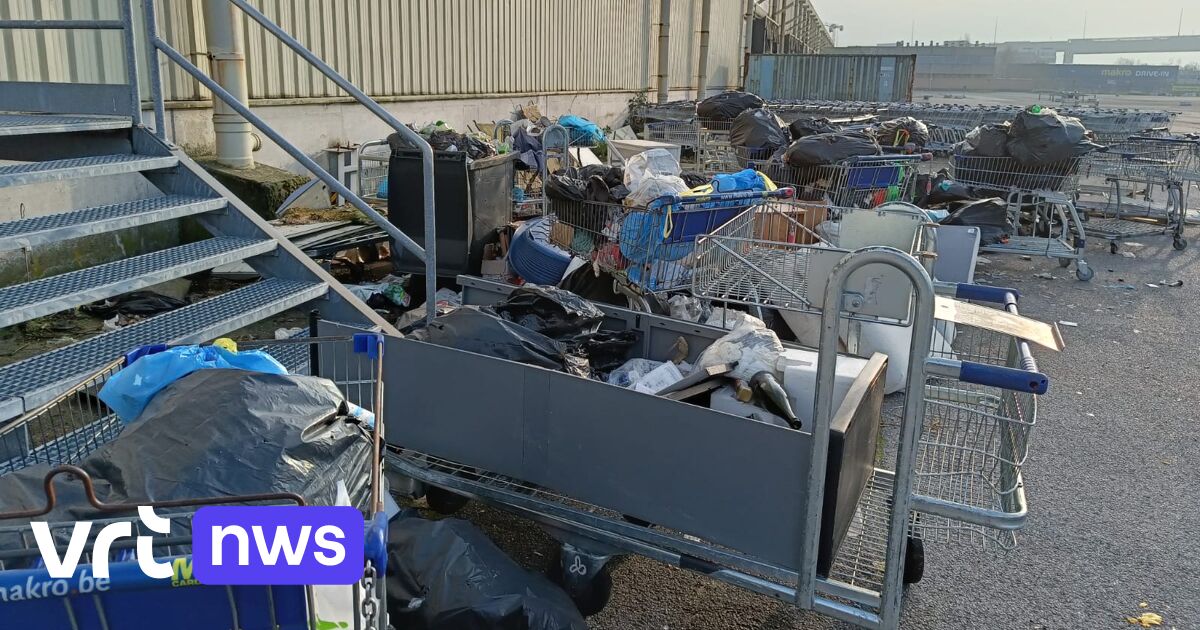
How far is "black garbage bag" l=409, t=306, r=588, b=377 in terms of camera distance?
3.36 m

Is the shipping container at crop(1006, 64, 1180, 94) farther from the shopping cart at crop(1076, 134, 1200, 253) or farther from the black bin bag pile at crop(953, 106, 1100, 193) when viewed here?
the black bin bag pile at crop(953, 106, 1100, 193)

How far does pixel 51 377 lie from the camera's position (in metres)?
3.26

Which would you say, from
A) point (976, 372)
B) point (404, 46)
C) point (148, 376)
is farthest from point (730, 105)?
point (148, 376)

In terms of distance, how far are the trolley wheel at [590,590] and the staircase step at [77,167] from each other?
2783 millimetres

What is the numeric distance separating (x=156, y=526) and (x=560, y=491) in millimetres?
1702

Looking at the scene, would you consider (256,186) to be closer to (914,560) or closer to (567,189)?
(567,189)

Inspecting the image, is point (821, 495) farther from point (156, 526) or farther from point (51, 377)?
point (51, 377)

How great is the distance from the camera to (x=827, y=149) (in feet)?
24.4

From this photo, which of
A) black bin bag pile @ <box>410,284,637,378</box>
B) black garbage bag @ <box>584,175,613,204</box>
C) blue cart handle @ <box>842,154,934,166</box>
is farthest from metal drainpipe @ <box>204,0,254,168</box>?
blue cart handle @ <box>842,154,934,166</box>

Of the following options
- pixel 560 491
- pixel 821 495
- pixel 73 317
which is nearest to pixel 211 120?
pixel 73 317

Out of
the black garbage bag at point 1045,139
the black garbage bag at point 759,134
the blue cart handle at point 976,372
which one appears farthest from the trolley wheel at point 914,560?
the black garbage bag at point 1045,139

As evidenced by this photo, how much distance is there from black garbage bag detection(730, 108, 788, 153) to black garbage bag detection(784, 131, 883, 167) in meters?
0.96

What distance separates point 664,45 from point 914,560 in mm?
17284

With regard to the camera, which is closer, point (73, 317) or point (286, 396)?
point (286, 396)
